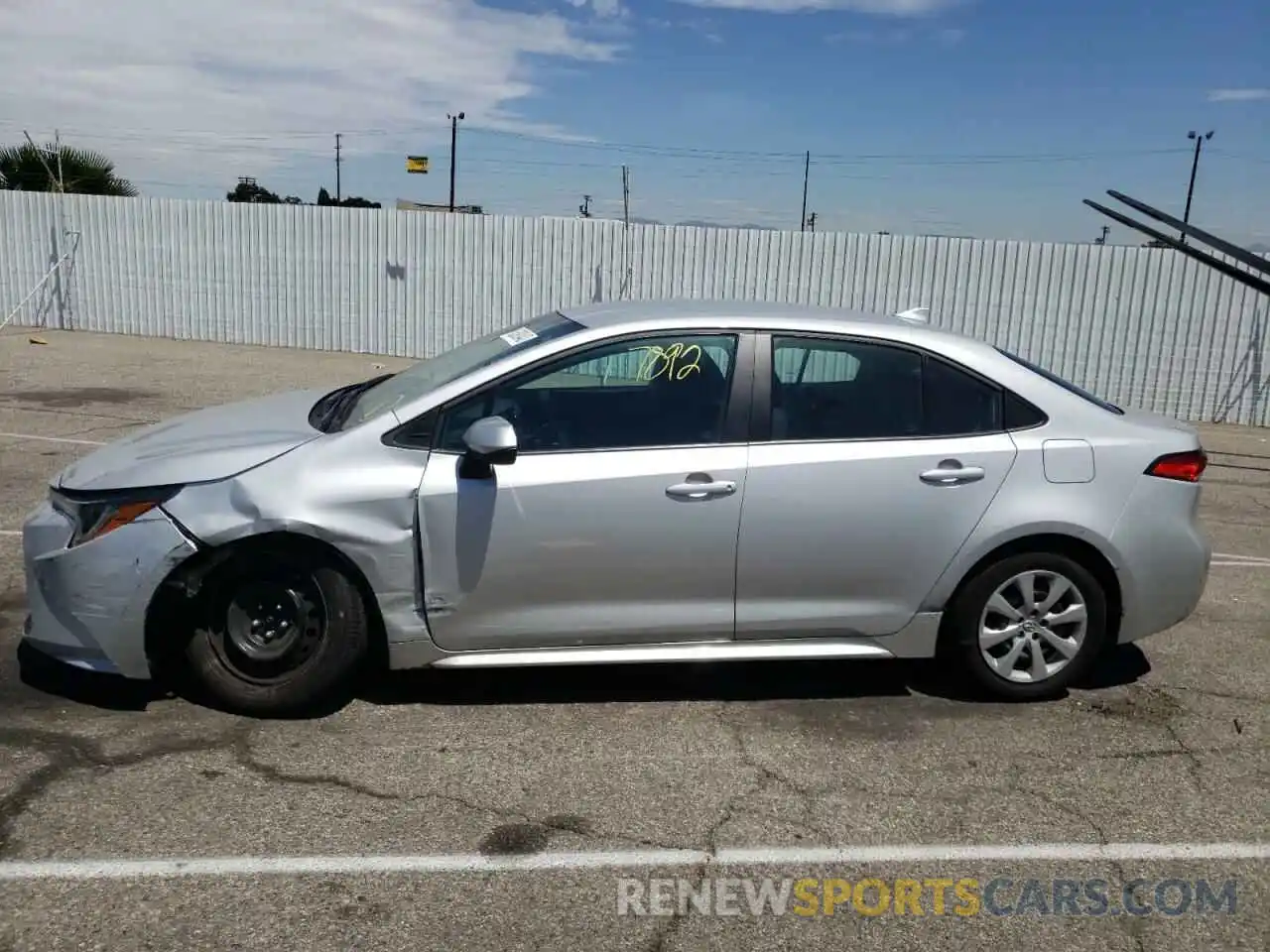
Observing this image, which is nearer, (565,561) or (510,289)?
(565,561)

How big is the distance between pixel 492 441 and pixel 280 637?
3.74ft

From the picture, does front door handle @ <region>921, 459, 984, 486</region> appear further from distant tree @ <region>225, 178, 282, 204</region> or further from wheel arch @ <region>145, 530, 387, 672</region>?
distant tree @ <region>225, 178, 282, 204</region>

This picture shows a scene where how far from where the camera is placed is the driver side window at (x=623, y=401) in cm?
448

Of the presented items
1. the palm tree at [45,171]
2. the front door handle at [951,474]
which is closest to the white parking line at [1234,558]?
the front door handle at [951,474]

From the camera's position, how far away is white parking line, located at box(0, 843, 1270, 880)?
3.39m

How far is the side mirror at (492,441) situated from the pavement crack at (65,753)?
141 centimetres

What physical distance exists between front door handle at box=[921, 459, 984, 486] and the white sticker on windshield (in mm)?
1723

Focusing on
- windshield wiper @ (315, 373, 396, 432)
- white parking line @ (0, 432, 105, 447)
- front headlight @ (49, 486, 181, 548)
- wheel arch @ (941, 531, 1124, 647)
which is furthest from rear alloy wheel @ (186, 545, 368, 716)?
white parking line @ (0, 432, 105, 447)

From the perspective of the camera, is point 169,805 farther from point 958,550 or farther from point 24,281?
point 24,281

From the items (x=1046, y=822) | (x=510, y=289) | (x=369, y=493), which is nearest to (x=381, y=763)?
(x=369, y=493)

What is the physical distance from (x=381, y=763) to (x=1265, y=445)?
41.1 feet

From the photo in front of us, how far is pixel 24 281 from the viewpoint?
19.4 m

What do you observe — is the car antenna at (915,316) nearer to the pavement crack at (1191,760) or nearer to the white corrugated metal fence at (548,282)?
the pavement crack at (1191,760)

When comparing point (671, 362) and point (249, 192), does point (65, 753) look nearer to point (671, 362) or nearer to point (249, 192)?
point (671, 362)
